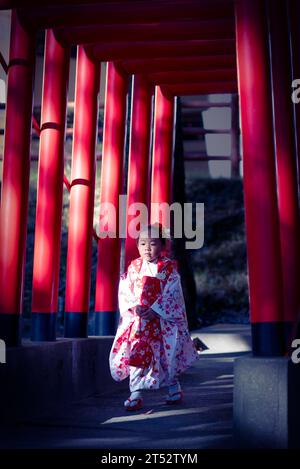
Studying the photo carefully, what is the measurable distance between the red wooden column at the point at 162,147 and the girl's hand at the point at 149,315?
2822 millimetres

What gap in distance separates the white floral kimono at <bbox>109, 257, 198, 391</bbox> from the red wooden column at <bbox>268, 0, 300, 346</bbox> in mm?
1048

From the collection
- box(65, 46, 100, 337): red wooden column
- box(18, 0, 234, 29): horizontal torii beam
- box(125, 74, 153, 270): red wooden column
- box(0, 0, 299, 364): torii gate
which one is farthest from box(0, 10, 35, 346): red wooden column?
box(125, 74, 153, 270): red wooden column

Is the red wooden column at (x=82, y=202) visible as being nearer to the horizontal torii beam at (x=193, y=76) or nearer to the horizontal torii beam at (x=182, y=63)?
the horizontal torii beam at (x=182, y=63)

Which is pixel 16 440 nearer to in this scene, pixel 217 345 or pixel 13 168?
pixel 13 168

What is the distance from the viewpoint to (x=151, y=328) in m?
5.62

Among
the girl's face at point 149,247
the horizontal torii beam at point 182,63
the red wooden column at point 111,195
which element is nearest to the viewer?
the girl's face at point 149,247

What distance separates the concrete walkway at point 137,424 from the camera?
4082mm

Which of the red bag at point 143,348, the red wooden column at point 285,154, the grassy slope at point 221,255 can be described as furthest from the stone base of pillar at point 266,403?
the grassy slope at point 221,255

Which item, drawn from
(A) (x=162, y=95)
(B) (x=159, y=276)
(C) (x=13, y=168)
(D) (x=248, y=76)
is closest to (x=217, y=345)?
(A) (x=162, y=95)

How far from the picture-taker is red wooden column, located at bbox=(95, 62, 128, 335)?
716cm

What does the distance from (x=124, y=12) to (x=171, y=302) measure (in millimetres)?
2287

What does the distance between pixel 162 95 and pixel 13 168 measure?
3438mm

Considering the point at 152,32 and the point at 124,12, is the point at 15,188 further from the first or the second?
the point at 152,32

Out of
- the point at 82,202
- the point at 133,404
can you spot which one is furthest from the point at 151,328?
the point at 82,202
